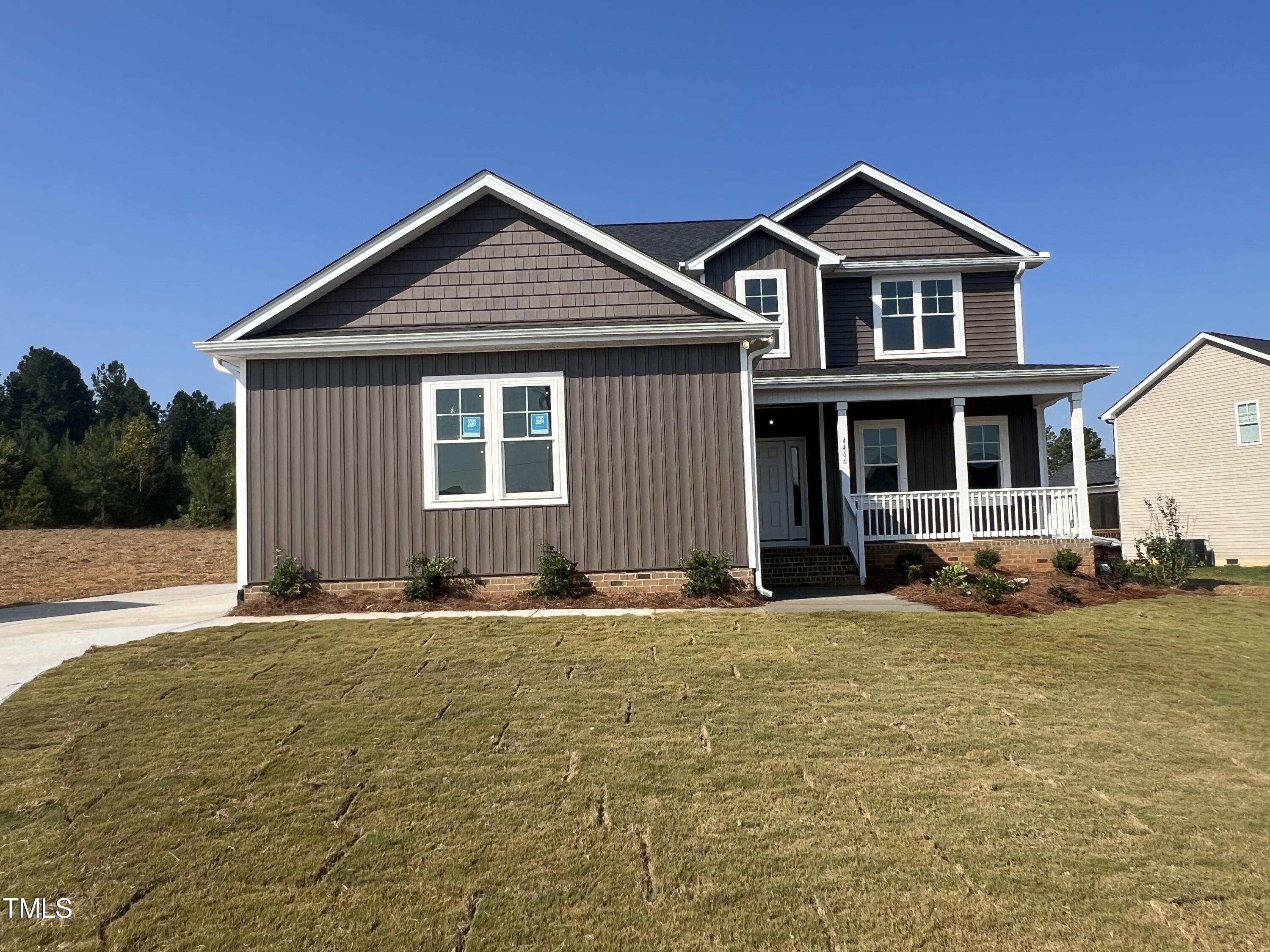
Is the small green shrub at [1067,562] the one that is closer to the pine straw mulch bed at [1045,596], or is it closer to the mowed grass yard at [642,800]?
the pine straw mulch bed at [1045,596]

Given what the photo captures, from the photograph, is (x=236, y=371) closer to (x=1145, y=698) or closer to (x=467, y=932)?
(x=467, y=932)

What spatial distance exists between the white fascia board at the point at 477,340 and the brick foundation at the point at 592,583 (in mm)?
3230

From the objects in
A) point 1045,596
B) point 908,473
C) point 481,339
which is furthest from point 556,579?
point 908,473

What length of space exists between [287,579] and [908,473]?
11.5 m

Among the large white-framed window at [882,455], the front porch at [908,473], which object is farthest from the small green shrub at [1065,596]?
the large white-framed window at [882,455]

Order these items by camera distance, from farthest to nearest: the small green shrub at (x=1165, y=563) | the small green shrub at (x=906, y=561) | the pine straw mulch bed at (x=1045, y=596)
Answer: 1. the small green shrub at (x=906, y=561)
2. the small green shrub at (x=1165, y=563)
3. the pine straw mulch bed at (x=1045, y=596)

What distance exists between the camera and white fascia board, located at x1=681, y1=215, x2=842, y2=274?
50.8 ft

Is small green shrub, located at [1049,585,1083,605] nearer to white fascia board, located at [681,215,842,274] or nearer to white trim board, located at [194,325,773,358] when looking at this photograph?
white trim board, located at [194,325,773,358]


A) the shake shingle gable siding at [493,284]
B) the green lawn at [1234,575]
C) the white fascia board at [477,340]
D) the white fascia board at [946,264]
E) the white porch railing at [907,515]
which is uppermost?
the white fascia board at [946,264]

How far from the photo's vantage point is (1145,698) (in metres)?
6.21

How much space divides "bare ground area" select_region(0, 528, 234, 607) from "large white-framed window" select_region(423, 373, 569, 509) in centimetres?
786

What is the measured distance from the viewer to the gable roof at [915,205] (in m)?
16.1

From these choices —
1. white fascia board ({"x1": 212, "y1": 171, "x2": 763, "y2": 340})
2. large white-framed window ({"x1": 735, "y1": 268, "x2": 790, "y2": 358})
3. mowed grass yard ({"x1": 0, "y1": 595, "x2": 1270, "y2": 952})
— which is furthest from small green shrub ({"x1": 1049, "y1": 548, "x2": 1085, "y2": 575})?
white fascia board ({"x1": 212, "y1": 171, "x2": 763, "y2": 340})

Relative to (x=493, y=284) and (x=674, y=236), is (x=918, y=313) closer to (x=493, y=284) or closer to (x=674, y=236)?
(x=674, y=236)
